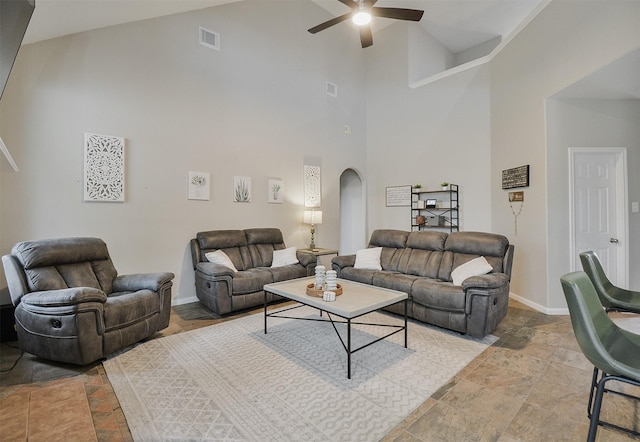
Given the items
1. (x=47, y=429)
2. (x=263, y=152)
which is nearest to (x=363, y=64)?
(x=263, y=152)

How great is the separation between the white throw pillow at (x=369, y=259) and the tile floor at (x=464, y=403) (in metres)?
1.80

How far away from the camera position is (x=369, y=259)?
4305 mm

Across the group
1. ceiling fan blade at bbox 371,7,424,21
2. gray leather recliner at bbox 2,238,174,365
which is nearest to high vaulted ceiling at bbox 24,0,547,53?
ceiling fan blade at bbox 371,7,424,21

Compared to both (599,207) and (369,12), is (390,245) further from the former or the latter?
(369,12)

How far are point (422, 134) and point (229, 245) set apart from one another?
13.7ft

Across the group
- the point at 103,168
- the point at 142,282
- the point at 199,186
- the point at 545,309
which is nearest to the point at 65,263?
the point at 142,282

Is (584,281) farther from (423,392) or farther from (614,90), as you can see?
(614,90)

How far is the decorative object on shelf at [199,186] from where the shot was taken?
4.25 m

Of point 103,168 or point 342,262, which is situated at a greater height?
point 103,168

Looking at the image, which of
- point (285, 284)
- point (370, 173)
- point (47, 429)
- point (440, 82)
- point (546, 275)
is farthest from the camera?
point (370, 173)

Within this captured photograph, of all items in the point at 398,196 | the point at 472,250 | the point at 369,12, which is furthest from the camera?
the point at 398,196

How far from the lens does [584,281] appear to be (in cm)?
161

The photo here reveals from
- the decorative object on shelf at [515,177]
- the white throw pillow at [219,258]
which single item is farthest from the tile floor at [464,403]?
the decorative object on shelf at [515,177]

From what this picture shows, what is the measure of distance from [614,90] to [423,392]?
13.2 ft
